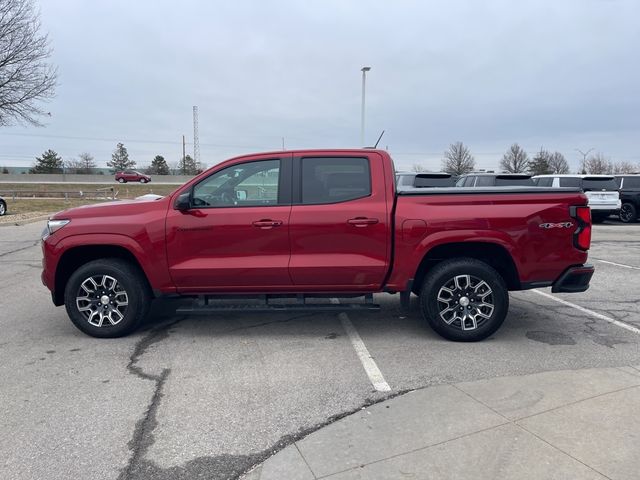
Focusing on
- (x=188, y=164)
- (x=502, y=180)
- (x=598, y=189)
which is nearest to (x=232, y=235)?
(x=502, y=180)

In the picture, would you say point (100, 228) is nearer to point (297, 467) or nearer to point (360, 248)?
point (360, 248)

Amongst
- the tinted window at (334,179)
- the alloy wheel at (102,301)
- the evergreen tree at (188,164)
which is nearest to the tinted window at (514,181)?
the tinted window at (334,179)

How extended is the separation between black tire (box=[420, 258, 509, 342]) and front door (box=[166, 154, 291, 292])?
1.50 m

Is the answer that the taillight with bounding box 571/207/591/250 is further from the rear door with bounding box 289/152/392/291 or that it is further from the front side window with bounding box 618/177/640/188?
the front side window with bounding box 618/177/640/188

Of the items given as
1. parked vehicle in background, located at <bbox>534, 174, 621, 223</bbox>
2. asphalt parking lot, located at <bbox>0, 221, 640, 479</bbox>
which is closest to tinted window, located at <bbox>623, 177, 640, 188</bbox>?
parked vehicle in background, located at <bbox>534, 174, 621, 223</bbox>

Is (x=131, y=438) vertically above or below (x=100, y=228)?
below

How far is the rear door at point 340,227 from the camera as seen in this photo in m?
4.93

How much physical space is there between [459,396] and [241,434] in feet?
5.48

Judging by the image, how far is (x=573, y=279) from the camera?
16.5 feet

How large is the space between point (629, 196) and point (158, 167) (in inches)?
2787

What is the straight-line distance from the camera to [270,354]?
15.7 ft

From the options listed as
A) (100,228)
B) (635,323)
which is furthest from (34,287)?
(635,323)

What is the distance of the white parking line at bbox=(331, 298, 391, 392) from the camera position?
13.3 feet

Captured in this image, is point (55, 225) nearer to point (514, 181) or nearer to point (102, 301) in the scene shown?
point (102, 301)
